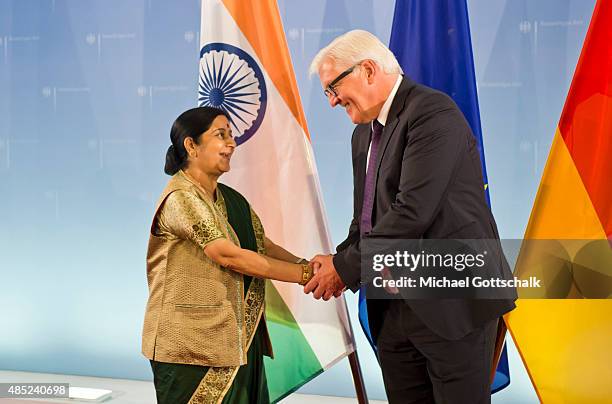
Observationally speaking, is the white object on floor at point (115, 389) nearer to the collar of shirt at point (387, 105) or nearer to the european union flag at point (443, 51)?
the european union flag at point (443, 51)

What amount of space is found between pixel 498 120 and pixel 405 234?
1.52 meters

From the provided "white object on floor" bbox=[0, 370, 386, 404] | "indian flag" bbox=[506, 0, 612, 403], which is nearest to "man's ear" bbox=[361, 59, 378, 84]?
"indian flag" bbox=[506, 0, 612, 403]

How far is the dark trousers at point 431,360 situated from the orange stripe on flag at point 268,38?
0.93 meters

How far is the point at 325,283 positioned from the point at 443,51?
0.95m

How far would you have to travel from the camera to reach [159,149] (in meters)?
3.74

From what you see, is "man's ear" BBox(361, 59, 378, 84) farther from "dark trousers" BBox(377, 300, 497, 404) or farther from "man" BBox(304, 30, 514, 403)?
"dark trousers" BBox(377, 300, 497, 404)

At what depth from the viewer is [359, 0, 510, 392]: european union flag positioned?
2.51 meters

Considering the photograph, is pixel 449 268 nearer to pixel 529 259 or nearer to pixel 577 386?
pixel 529 259

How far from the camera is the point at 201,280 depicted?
80.6 inches

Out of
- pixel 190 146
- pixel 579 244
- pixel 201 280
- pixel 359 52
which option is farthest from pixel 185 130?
pixel 579 244

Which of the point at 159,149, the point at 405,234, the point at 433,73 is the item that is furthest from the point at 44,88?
the point at 405,234

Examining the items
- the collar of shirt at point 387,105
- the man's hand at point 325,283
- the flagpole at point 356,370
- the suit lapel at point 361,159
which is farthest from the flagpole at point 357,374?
the collar of shirt at point 387,105

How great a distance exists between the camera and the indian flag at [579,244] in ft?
7.73

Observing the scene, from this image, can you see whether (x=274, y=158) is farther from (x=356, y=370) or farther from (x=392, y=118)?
(x=356, y=370)
